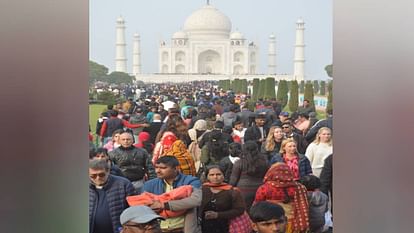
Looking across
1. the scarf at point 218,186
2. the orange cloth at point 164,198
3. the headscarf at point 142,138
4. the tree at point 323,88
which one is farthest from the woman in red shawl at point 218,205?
the tree at point 323,88

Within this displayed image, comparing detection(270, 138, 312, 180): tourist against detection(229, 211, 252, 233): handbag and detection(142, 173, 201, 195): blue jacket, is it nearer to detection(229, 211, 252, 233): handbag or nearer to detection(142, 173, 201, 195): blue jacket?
detection(229, 211, 252, 233): handbag

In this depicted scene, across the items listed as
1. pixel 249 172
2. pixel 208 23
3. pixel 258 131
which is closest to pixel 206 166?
pixel 249 172

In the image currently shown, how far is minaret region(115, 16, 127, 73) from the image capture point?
332 cm

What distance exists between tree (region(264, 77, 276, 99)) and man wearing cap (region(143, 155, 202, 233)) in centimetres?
86

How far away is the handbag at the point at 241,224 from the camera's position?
3084 millimetres

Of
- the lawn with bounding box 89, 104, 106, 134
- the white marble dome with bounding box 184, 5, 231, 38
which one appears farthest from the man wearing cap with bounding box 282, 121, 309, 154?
the lawn with bounding box 89, 104, 106, 134

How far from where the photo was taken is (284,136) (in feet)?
11.4

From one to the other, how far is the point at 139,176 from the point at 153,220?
1.73 ft

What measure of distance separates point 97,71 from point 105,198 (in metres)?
0.75

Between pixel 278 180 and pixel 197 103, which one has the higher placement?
pixel 197 103
